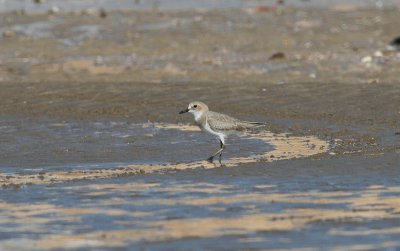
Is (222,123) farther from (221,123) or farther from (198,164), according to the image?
(198,164)

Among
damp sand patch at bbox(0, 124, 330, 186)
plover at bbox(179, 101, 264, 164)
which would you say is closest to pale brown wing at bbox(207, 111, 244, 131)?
plover at bbox(179, 101, 264, 164)

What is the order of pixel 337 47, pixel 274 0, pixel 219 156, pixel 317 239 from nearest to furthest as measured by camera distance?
pixel 317 239, pixel 219 156, pixel 337 47, pixel 274 0

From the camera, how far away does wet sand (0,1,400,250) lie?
9.86 m

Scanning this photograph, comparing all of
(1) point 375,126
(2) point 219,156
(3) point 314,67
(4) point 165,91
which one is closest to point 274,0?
(3) point 314,67

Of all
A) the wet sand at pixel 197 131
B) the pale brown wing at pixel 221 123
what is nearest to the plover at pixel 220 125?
the pale brown wing at pixel 221 123

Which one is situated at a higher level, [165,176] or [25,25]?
[25,25]

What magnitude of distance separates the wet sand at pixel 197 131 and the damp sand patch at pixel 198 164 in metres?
0.03

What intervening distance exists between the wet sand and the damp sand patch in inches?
1.1

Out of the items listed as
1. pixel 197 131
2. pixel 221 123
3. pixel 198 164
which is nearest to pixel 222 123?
pixel 221 123

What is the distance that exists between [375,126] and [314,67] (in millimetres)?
6329

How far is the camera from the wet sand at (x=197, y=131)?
9.86 meters

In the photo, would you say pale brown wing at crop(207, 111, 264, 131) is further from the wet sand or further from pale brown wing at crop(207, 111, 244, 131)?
the wet sand

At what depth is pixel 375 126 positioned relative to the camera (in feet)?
52.8

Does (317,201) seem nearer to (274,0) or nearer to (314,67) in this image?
(314,67)
